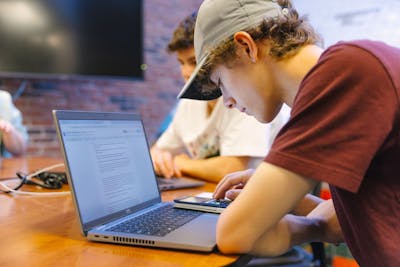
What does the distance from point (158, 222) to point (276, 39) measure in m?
0.45

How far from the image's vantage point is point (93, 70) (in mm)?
3031

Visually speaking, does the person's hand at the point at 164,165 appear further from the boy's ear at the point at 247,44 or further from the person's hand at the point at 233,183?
the boy's ear at the point at 247,44

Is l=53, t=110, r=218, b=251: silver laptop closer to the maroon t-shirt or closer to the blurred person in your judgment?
the maroon t-shirt

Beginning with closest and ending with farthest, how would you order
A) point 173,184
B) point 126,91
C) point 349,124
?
point 349,124 < point 173,184 < point 126,91

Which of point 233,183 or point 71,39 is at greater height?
point 71,39

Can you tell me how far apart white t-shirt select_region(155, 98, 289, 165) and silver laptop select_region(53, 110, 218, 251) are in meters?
0.58

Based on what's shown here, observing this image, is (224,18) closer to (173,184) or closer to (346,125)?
(346,125)

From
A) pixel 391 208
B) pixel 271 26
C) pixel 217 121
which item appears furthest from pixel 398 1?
pixel 391 208

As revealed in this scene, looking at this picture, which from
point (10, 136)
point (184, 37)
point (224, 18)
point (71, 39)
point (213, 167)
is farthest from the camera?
point (71, 39)

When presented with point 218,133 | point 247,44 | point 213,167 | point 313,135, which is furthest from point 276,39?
point 218,133

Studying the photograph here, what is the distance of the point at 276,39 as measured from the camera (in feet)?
2.77

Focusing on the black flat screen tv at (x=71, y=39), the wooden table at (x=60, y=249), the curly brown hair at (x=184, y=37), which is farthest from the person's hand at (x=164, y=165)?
the black flat screen tv at (x=71, y=39)

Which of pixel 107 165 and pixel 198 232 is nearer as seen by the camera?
pixel 198 232

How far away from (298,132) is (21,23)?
2.53m
